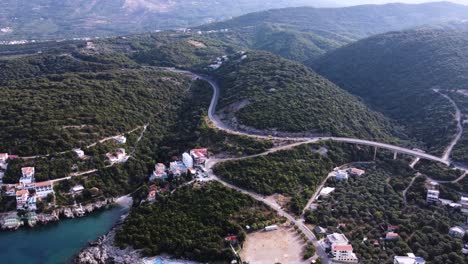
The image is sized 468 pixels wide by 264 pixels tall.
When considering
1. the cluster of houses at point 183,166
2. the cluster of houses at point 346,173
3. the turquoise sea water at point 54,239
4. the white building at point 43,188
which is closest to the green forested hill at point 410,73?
the cluster of houses at point 346,173

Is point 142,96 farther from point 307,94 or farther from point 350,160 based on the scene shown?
point 350,160

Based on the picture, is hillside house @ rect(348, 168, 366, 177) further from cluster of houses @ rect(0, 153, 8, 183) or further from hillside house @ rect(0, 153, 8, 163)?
hillside house @ rect(0, 153, 8, 163)

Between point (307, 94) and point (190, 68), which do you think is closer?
point (307, 94)

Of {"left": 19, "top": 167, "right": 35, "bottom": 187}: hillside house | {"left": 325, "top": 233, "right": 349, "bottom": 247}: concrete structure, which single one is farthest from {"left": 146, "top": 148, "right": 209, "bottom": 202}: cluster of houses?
{"left": 325, "top": 233, "right": 349, "bottom": 247}: concrete structure

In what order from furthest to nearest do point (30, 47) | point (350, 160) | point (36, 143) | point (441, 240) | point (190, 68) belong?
point (30, 47)
point (190, 68)
point (350, 160)
point (36, 143)
point (441, 240)

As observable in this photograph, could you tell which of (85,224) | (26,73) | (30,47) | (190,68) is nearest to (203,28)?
(30,47)

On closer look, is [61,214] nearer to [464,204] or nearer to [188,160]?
[188,160]
